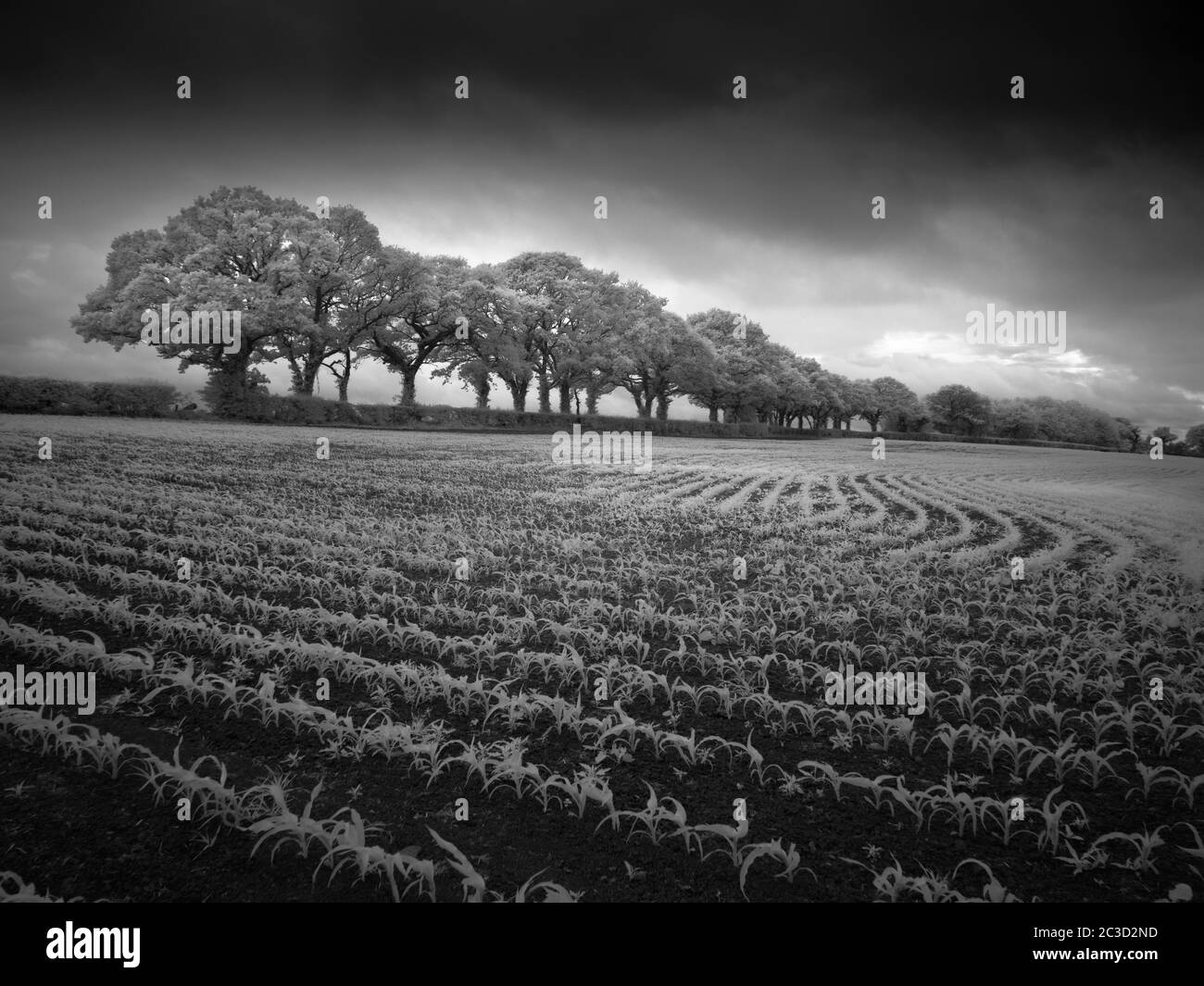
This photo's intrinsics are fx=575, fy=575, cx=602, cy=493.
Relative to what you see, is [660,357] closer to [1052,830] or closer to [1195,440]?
[1195,440]

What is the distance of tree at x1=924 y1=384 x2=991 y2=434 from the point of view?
7550 cm

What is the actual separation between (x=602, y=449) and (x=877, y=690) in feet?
96.2

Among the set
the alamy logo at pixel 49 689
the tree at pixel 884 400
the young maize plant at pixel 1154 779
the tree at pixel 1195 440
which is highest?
the tree at pixel 884 400

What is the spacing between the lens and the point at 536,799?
3623 mm

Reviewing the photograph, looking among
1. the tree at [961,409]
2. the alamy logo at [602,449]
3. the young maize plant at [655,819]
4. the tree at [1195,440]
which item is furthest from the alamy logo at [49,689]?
the tree at [961,409]

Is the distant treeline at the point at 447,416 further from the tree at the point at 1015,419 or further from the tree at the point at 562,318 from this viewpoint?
the tree at the point at 562,318

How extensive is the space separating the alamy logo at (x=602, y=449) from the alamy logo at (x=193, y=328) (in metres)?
15.5

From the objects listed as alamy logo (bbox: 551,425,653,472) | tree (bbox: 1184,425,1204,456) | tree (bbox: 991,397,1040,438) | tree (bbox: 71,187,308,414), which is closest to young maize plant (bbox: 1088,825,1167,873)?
tree (bbox: 1184,425,1204,456)

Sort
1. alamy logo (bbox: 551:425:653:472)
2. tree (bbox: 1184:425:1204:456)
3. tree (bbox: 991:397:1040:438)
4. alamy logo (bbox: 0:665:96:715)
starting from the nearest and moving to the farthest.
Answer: alamy logo (bbox: 0:665:96:715) → tree (bbox: 1184:425:1204:456) → alamy logo (bbox: 551:425:653:472) → tree (bbox: 991:397:1040:438)

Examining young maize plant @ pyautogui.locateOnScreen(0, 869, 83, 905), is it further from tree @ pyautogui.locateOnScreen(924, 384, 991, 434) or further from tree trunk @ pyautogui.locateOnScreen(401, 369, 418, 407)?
tree @ pyautogui.locateOnScreen(924, 384, 991, 434)

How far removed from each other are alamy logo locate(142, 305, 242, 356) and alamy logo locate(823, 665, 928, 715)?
28.9m

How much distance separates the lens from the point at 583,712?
4.80 meters

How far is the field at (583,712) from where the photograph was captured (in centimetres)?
305
